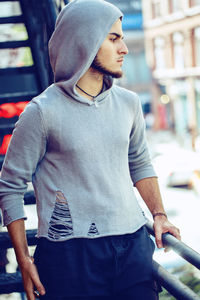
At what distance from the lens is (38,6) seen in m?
3.01

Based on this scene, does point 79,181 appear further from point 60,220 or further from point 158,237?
point 158,237

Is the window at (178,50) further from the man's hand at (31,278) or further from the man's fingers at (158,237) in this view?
the man's hand at (31,278)

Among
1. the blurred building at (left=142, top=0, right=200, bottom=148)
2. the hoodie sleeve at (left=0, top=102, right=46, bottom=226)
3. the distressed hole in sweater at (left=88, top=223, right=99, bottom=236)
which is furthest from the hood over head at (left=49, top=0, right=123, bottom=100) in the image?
the blurred building at (left=142, top=0, right=200, bottom=148)

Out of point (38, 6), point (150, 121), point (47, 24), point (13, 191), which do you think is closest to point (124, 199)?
point (13, 191)

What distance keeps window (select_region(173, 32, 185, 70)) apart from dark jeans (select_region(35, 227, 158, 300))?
106ft

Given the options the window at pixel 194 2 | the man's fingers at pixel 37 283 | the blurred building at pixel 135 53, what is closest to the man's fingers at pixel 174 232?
the man's fingers at pixel 37 283

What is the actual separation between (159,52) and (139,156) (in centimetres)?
3500

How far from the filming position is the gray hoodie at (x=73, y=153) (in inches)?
65.6

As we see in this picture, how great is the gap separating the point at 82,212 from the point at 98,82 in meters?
0.49

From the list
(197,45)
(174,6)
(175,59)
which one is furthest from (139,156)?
(175,59)

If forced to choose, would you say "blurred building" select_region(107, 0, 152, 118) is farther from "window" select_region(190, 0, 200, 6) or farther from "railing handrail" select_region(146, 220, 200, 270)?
"railing handrail" select_region(146, 220, 200, 270)

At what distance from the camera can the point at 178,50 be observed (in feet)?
109

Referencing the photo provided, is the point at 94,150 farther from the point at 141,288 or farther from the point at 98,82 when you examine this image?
the point at 141,288

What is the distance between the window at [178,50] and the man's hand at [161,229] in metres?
32.0
